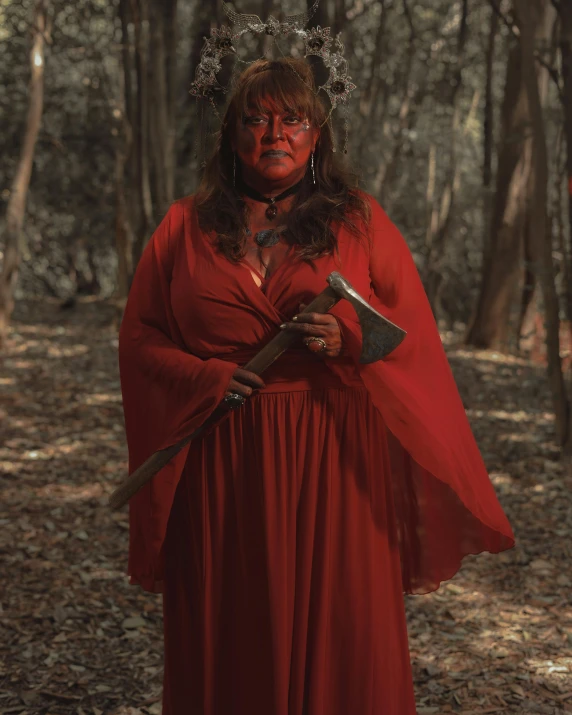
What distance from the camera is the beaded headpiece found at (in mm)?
3182

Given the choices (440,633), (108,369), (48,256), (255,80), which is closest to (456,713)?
(440,633)

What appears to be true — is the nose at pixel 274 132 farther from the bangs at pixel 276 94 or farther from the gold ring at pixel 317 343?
the gold ring at pixel 317 343

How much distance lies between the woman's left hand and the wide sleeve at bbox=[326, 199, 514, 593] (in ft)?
0.11

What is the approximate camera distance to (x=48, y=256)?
1791 cm

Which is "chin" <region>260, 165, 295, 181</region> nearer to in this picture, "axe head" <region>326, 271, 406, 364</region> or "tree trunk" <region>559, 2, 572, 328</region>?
"axe head" <region>326, 271, 406, 364</region>

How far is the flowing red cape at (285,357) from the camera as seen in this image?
2.91 m

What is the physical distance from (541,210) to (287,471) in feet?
14.0

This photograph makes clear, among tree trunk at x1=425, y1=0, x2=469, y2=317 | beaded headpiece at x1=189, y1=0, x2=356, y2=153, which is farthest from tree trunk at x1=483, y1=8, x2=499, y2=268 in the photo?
beaded headpiece at x1=189, y1=0, x2=356, y2=153

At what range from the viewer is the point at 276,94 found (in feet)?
9.63

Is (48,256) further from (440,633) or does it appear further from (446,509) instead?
(446,509)

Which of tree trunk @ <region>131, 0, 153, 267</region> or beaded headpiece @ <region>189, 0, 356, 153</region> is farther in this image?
tree trunk @ <region>131, 0, 153, 267</region>

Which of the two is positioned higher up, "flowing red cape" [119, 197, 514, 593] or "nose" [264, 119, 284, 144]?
"nose" [264, 119, 284, 144]

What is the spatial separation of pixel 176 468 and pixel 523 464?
5.00 metres

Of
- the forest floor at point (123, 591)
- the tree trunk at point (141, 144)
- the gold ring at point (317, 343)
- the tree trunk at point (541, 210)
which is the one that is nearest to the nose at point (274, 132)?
the gold ring at point (317, 343)
